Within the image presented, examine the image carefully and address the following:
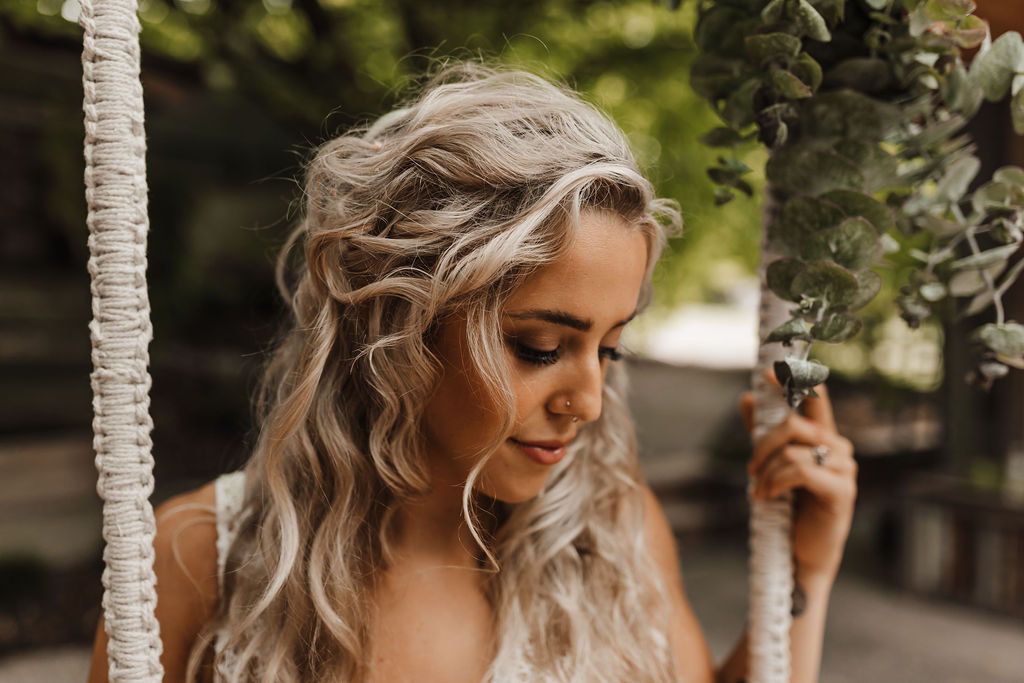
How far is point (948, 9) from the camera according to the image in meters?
1.03

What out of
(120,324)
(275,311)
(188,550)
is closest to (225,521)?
(188,550)

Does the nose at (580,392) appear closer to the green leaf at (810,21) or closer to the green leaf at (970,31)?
the green leaf at (810,21)

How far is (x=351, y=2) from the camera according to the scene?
460cm

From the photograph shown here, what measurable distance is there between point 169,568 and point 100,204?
2.10 ft

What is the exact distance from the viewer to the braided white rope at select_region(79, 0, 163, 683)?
904 millimetres

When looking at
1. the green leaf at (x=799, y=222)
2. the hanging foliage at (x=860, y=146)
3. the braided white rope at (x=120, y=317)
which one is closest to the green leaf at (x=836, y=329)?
the hanging foliage at (x=860, y=146)

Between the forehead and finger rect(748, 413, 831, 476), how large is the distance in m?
0.35

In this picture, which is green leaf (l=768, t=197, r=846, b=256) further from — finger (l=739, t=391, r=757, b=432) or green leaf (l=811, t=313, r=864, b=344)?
finger (l=739, t=391, r=757, b=432)

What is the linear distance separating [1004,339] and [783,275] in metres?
0.31

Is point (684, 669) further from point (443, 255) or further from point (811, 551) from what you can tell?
point (443, 255)

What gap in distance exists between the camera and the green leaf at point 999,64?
42.7 inches

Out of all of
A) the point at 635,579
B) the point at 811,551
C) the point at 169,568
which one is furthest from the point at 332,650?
the point at 811,551

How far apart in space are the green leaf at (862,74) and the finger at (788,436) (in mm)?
508

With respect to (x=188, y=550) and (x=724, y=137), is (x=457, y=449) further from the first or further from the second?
(x=724, y=137)
